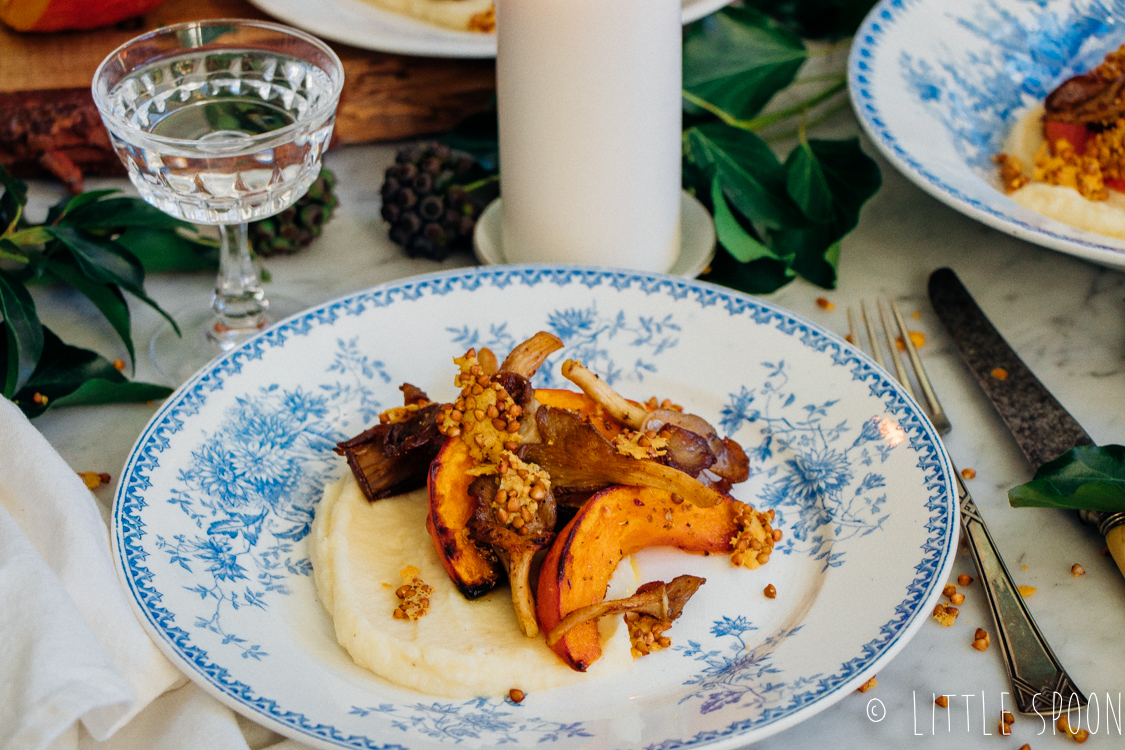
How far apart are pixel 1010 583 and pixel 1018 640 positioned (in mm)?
53

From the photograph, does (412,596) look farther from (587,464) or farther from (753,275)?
(753,275)

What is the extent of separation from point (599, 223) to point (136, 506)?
0.61 meters

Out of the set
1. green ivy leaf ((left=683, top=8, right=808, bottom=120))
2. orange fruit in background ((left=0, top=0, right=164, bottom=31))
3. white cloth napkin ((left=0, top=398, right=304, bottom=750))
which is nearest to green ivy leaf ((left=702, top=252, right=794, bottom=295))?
green ivy leaf ((left=683, top=8, right=808, bottom=120))

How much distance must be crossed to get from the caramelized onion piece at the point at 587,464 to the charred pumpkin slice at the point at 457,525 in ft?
0.19

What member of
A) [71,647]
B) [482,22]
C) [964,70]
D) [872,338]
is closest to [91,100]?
[482,22]

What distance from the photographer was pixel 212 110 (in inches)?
45.8

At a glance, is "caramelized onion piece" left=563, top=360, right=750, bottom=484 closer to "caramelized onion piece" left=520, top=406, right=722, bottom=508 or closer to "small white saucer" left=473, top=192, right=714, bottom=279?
"caramelized onion piece" left=520, top=406, right=722, bottom=508

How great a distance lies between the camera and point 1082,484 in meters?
0.86

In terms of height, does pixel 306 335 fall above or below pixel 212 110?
below

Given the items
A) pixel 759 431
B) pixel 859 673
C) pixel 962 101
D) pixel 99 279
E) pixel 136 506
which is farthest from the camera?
pixel 962 101

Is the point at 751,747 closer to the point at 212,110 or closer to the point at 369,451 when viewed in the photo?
the point at 369,451

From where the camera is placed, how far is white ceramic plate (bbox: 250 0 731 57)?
141cm

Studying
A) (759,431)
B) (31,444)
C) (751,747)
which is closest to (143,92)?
(31,444)

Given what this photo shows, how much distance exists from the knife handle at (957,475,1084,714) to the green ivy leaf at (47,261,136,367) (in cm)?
92
